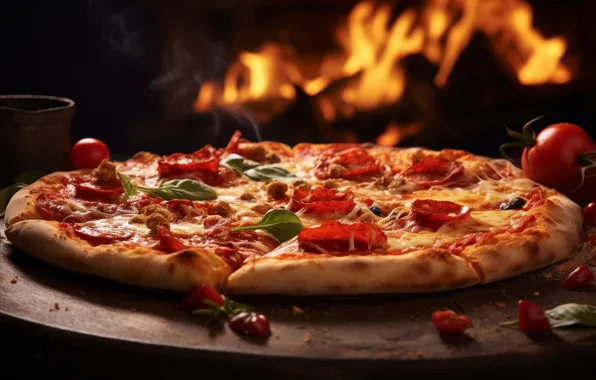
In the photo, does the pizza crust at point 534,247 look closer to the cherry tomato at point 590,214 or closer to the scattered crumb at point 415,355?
the cherry tomato at point 590,214

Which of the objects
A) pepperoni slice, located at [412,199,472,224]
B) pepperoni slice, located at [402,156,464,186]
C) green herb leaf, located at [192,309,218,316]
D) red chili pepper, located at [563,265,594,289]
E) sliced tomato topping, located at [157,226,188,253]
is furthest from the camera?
pepperoni slice, located at [402,156,464,186]

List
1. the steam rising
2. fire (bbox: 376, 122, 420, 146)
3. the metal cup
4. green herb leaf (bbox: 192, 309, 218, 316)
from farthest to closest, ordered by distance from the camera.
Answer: fire (bbox: 376, 122, 420, 146) → the steam rising → the metal cup → green herb leaf (bbox: 192, 309, 218, 316)

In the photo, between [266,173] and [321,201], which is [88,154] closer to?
[266,173]

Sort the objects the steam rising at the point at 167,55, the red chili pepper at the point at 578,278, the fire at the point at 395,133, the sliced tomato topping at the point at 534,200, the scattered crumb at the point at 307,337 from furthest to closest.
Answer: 1. the fire at the point at 395,133
2. the steam rising at the point at 167,55
3. the sliced tomato topping at the point at 534,200
4. the red chili pepper at the point at 578,278
5. the scattered crumb at the point at 307,337

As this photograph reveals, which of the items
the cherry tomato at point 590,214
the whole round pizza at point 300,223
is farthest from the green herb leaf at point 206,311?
the cherry tomato at point 590,214

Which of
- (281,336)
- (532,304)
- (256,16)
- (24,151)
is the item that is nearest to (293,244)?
(281,336)

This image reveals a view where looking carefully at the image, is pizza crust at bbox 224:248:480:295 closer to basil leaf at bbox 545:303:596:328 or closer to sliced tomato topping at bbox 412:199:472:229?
basil leaf at bbox 545:303:596:328

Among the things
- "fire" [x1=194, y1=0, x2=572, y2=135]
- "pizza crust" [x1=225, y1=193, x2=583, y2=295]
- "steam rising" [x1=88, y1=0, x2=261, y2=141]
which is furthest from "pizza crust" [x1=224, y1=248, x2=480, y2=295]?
"steam rising" [x1=88, y1=0, x2=261, y2=141]
